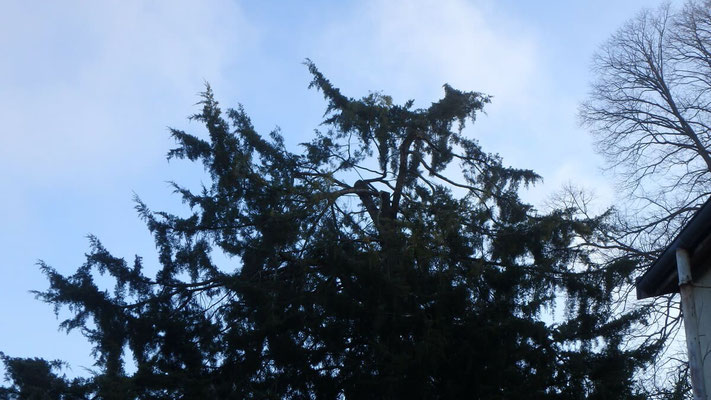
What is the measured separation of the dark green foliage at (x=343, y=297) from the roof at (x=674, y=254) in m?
5.06

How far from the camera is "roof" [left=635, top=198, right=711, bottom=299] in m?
7.39

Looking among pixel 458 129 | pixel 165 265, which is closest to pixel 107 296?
pixel 165 265

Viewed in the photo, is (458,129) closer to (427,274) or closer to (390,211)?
(390,211)

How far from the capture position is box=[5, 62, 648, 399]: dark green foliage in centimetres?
1388

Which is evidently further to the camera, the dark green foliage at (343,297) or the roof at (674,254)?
the dark green foliage at (343,297)

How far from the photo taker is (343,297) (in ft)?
47.0

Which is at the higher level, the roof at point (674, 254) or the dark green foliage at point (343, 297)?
the dark green foliage at point (343, 297)

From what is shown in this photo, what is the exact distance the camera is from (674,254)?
7816 mm

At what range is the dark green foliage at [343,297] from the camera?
45.5ft

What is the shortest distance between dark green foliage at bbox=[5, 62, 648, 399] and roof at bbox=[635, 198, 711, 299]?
16.6ft

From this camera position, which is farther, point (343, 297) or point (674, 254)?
point (343, 297)

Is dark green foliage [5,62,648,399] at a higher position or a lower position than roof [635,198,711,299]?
higher

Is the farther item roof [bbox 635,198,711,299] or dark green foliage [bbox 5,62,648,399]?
dark green foliage [bbox 5,62,648,399]

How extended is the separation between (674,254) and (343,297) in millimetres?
7275
